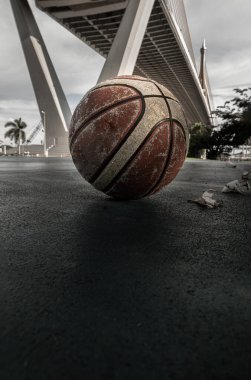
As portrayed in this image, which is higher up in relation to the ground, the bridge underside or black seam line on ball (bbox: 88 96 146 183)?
the bridge underside

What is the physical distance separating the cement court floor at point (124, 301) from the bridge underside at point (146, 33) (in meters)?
28.0

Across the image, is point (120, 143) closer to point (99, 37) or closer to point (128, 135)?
point (128, 135)

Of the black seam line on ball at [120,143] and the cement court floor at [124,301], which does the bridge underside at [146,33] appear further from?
the cement court floor at [124,301]

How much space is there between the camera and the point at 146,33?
34.3 meters

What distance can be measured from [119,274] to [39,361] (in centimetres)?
66

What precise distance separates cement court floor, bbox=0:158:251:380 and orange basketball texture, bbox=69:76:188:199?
2.59ft

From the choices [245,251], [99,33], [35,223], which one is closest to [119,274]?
[245,251]

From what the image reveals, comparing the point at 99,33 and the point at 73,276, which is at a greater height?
the point at 99,33

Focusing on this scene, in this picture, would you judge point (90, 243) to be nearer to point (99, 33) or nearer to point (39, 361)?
point (39, 361)

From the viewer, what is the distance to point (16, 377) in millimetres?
804

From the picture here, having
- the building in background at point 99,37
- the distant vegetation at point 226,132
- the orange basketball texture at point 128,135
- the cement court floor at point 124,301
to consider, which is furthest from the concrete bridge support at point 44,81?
the cement court floor at point 124,301

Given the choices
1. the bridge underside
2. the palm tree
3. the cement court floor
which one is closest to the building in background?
the bridge underside

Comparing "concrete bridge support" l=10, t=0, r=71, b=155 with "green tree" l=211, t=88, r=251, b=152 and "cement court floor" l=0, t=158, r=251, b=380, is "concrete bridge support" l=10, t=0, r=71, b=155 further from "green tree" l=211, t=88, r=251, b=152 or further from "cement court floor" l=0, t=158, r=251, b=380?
"cement court floor" l=0, t=158, r=251, b=380

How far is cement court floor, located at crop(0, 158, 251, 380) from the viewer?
0.86 metres
